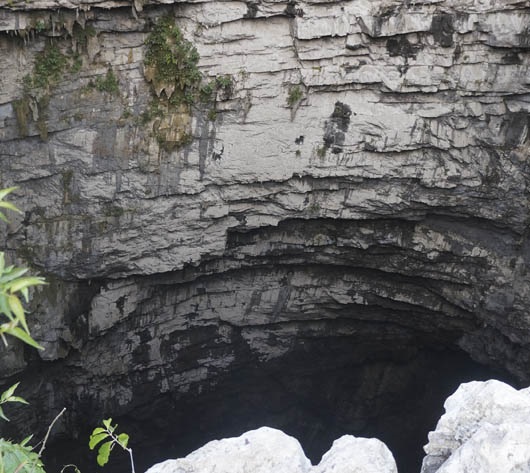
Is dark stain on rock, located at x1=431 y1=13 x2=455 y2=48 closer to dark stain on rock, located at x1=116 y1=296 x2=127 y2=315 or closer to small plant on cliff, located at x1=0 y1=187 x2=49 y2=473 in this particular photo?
dark stain on rock, located at x1=116 y1=296 x2=127 y2=315

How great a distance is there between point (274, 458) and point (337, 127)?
281 inches

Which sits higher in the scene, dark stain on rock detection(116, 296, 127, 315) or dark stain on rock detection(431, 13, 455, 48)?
dark stain on rock detection(431, 13, 455, 48)

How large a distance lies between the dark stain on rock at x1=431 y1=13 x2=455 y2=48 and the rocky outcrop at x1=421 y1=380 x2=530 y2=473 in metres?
6.79

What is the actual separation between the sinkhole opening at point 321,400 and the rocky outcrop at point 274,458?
917 centimetres

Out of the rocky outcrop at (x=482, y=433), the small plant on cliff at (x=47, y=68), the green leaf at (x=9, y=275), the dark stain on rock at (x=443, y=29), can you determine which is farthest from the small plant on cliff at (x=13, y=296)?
Result: the dark stain on rock at (x=443, y=29)

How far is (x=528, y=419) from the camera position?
287cm

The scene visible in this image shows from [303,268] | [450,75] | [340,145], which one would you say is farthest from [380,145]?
[303,268]

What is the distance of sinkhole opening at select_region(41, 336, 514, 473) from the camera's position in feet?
40.4

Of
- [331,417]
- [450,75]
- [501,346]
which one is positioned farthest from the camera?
[331,417]

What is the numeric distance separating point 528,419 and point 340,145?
719 centimetres

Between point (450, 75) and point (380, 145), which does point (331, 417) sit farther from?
point (450, 75)

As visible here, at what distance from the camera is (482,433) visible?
2850 mm

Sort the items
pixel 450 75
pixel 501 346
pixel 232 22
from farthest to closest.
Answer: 1. pixel 501 346
2. pixel 450 75
3. pixel 232 22

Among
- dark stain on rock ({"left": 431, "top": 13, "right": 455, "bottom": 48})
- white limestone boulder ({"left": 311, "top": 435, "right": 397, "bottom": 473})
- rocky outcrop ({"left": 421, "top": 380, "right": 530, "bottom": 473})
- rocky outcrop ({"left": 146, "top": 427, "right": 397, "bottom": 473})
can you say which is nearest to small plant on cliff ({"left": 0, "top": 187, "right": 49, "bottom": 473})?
rocky outcrop ({"left": 146, "top": 427, "right": 397, "bottom": 473})
